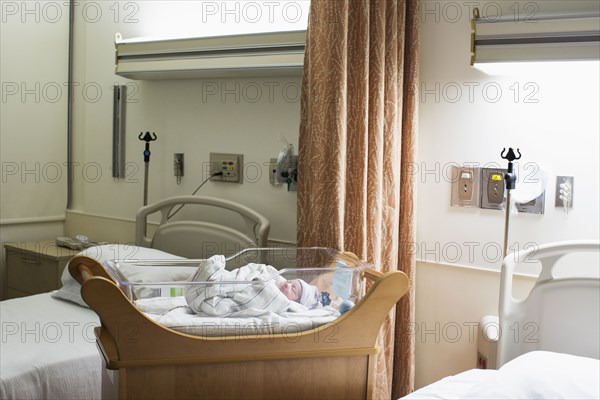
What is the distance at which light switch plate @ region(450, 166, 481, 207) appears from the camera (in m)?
2.64

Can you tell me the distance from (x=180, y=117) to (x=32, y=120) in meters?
0.99

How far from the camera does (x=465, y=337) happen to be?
2.69 metres

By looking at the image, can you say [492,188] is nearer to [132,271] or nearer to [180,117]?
[132,271]

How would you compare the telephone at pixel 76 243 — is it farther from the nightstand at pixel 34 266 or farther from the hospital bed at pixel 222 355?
the hospital bed at pixel 222 355

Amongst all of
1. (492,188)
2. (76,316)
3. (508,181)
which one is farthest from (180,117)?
(508,181)

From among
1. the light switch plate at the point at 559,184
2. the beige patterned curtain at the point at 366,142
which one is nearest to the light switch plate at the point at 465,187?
the beige patterned curtain at the point at 366,142

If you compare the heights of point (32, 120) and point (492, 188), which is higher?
point (32, 120)

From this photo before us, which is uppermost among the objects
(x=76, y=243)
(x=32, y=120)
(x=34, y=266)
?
(x=32, y=120)

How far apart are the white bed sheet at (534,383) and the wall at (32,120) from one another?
2917mm

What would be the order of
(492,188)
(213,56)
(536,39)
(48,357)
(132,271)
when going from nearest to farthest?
(132,271)
(536,39)
(48,357)
(492,188)
(213,56)

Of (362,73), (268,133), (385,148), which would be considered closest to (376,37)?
(362,73)

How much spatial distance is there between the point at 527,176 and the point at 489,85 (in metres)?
0.37

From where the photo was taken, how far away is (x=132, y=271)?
187cm

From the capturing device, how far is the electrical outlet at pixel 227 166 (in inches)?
133
